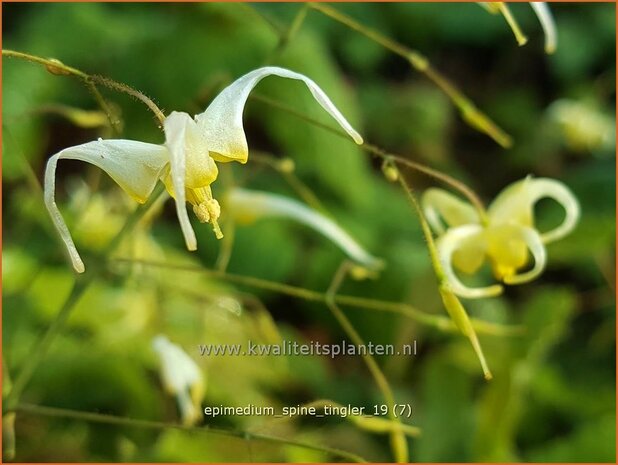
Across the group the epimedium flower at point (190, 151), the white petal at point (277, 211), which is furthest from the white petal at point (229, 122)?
the white petal at point (277, 211)

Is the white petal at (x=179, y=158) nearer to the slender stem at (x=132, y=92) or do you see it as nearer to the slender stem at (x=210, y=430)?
the slender stem at (x=132, y=92)

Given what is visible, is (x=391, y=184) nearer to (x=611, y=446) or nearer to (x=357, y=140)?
(x=611, y=446)

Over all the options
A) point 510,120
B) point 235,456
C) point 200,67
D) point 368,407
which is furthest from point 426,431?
point 510,120

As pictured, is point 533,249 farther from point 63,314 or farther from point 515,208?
point 63,314

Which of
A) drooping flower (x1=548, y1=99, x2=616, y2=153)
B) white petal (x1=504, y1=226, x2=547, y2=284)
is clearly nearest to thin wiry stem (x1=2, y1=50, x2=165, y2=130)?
white petal (x1=504, y1=226, x2=547, y2=284)

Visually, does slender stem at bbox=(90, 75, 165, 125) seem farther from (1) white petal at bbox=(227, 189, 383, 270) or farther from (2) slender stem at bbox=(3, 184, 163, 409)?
(1) white petal at bbox=(227, 189, 383, 270)
